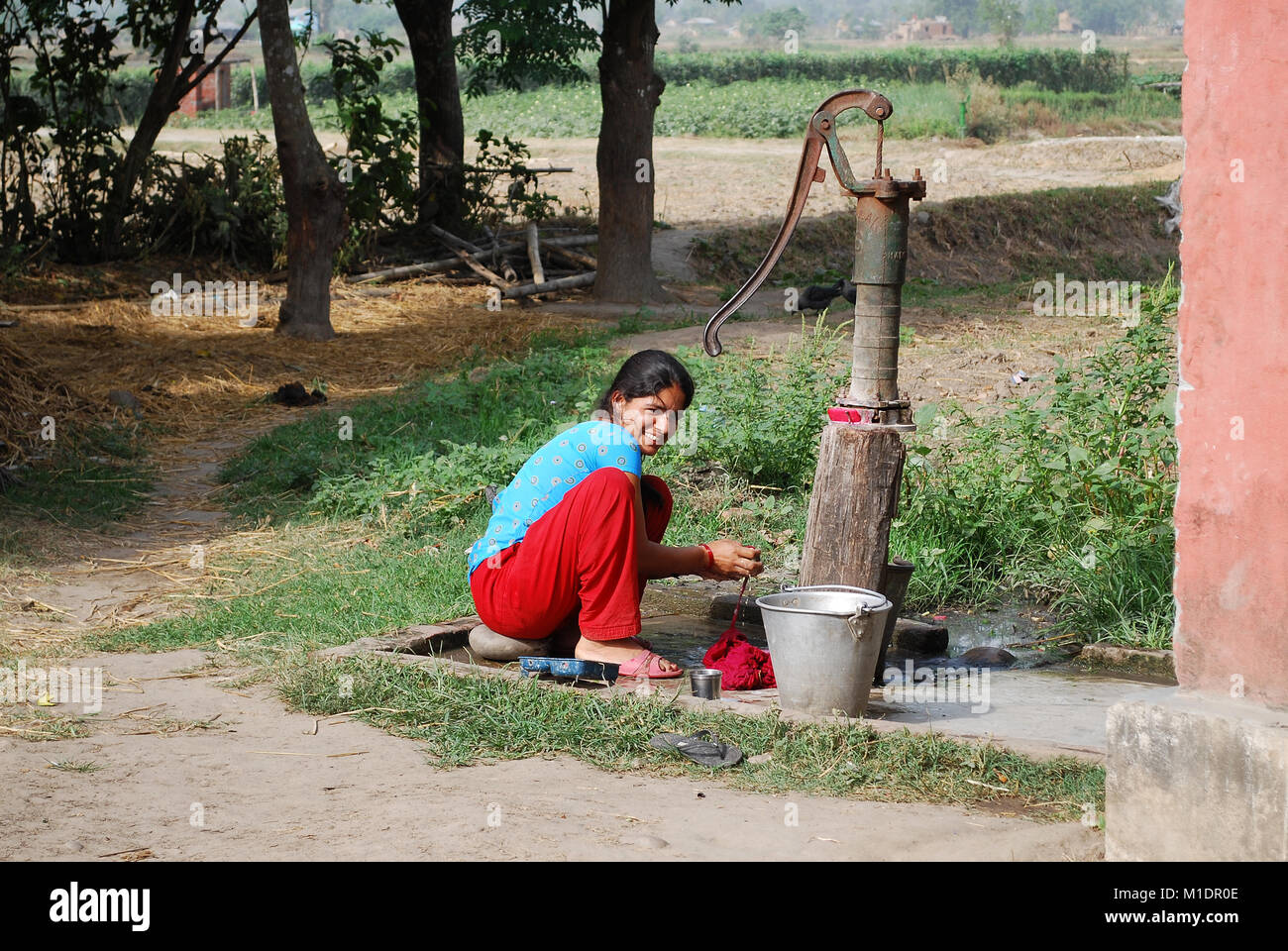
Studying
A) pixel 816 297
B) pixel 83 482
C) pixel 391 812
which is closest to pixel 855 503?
pixel 391 812

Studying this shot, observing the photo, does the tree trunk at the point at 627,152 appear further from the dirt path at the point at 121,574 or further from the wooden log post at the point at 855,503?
the wooden log post at the point at 855,503

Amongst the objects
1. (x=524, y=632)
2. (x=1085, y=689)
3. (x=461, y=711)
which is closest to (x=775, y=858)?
(x=461, y=711)

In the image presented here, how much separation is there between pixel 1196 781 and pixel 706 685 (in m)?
1.71

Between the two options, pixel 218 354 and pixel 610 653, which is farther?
pixel 218 354

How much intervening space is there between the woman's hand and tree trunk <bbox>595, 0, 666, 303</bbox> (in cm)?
861

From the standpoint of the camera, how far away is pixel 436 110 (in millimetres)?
14766

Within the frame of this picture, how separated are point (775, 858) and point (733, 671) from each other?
4.90 ft

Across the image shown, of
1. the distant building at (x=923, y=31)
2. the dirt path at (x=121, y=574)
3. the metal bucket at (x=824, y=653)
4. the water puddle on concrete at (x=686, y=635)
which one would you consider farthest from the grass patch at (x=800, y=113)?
the distant building at (x=923, y=31)

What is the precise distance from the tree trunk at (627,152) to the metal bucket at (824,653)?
9.07 metres

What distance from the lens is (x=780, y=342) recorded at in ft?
31.5

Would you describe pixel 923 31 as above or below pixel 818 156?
above

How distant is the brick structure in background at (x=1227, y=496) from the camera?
109 inches

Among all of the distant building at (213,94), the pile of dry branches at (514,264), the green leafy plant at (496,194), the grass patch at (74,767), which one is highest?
the distant building at (213,94)

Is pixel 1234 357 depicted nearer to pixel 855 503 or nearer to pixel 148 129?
pixel 855 503
